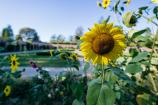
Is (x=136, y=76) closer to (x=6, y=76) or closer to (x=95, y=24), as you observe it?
(x=95, y=24)

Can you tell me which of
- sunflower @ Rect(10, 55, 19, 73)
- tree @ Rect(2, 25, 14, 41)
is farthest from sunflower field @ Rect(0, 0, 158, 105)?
tree @ Rect(2, 25, 14, 41)

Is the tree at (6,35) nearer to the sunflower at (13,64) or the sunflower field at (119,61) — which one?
the sunflower at (13,64)

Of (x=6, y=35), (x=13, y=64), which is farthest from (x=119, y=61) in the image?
(x=6, y=35)

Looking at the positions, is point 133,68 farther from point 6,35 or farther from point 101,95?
point 6,35

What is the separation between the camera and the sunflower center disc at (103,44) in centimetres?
136

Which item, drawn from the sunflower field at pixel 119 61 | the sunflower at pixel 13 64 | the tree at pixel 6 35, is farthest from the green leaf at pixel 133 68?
the tree at pixel 6 35

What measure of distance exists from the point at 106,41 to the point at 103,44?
0.02m

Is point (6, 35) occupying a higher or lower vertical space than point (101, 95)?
higher

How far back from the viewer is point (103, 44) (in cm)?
135

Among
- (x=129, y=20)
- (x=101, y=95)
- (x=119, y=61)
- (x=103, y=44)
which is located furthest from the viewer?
(x=119, y=61)

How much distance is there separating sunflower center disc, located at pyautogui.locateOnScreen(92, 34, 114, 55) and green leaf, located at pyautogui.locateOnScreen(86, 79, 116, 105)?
6.6 inches

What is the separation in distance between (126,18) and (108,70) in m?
0.25

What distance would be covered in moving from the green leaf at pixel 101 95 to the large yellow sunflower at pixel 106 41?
0.15m

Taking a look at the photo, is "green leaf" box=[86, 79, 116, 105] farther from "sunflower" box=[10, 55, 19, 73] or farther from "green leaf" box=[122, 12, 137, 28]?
"sunflower" box=[10, 55, 19, 73]
